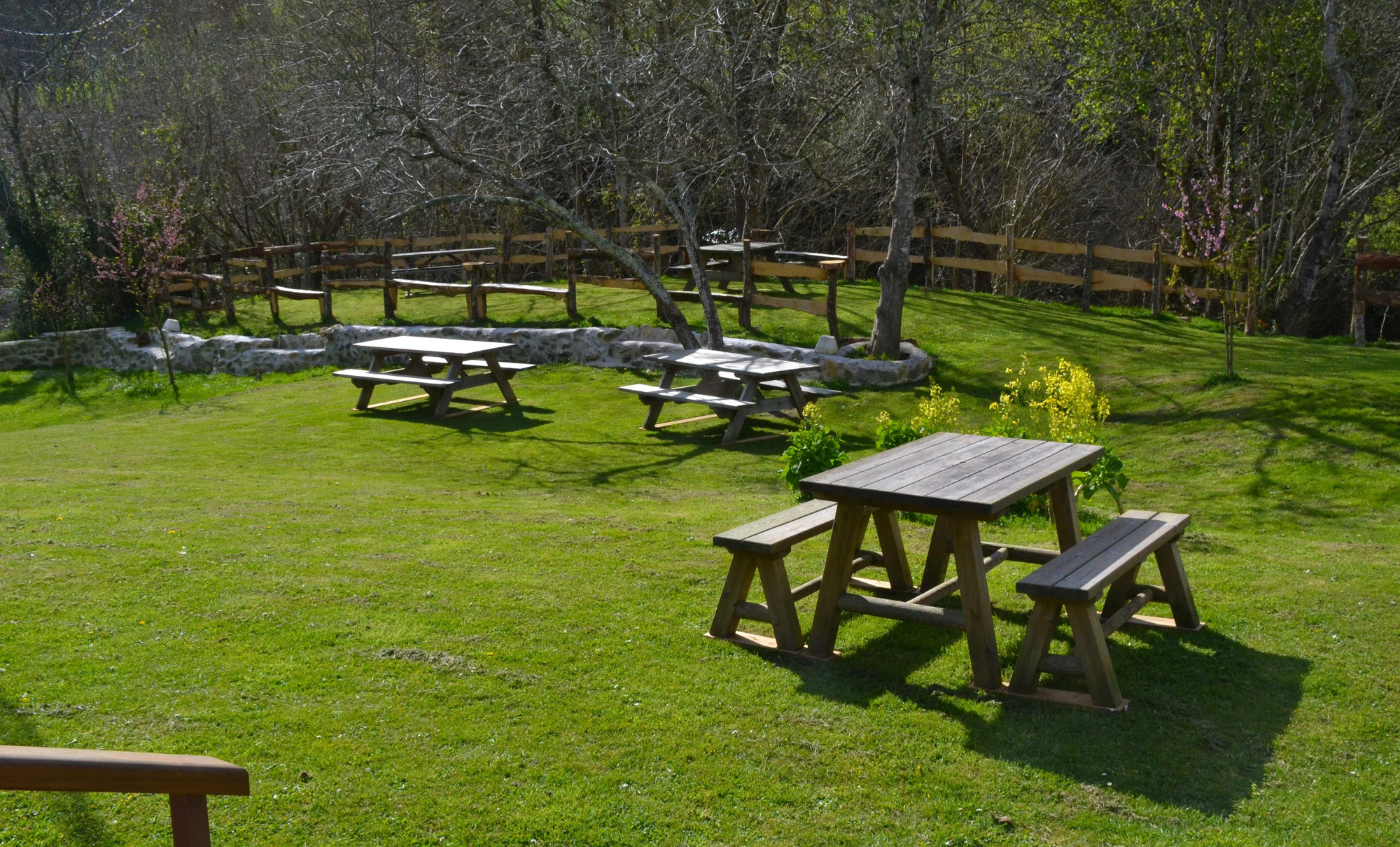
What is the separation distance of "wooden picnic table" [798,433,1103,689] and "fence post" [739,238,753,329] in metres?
9.69

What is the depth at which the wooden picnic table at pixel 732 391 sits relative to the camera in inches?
445

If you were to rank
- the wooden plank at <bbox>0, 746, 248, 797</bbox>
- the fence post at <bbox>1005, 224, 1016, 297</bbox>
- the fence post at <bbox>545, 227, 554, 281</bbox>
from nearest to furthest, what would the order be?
the wooden plank at <bbox>0, 746, 248, 797</bbox> < the fence post at <bbox>1005, 224, 1016, 297</bbox> < the fence post at <bbox>545, 227, 554, 281</bbox>

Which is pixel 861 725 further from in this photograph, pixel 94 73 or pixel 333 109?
pixel 94 73

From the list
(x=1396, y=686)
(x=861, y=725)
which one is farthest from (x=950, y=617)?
(x=1396, y=686)

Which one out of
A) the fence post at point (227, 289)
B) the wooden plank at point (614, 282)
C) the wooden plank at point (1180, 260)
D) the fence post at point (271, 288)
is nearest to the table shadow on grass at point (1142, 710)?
the wooden plank at point (614, 282)

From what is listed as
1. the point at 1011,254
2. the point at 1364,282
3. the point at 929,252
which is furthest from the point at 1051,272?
the point at 1364,282

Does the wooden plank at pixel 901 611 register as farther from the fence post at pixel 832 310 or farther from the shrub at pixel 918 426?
the fence post at pixel 832 310

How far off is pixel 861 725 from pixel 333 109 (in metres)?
12.7

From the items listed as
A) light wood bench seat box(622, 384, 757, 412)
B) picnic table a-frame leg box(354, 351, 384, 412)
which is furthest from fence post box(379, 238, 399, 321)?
light wood bench seat box(622, 384, 757, 412)

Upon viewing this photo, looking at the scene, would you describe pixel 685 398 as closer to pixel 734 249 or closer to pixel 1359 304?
pixel 734 249

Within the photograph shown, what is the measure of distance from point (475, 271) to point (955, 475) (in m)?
13.5

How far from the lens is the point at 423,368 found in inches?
542

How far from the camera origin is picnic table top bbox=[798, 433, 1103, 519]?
4.46 m

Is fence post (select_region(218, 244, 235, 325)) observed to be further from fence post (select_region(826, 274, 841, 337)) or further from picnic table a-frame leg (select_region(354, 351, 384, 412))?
fence post (select_region(826, 274, 841, 337))
